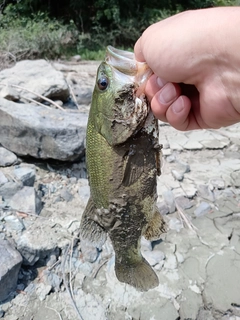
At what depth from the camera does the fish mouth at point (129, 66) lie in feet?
5.46

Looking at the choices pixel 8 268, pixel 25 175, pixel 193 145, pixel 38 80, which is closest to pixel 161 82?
pixel 8 268

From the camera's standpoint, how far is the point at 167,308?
11.2 ft

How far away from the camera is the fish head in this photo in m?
1.68

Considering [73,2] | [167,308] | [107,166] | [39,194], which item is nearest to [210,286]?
[167,308]

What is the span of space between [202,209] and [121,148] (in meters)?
3.01

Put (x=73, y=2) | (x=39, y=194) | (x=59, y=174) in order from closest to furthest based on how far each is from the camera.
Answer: (x=39, y=194) < (x=59, y=174) < (x=73, y=2)

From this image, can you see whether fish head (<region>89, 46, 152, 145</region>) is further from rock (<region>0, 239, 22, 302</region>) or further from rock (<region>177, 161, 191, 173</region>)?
rock (<region>177, 161, 191, 173</region>)

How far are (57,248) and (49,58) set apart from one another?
753 cm

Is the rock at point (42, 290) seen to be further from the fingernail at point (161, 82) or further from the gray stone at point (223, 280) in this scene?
the fingernail at point (161, 82)

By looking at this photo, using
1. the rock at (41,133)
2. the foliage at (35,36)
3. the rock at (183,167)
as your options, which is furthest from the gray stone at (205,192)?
the foliage at (35,36)

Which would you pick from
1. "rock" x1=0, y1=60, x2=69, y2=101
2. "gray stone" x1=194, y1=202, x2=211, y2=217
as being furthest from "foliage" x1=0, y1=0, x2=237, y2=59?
"gray stone" x1=194, y1=202, x2=211, y2=217

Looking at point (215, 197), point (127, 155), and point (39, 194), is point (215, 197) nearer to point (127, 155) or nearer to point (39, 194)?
point (39, 194)

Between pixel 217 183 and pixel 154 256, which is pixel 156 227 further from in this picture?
pixel 217 183

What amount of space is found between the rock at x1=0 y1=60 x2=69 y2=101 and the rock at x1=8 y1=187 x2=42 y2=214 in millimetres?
1785
